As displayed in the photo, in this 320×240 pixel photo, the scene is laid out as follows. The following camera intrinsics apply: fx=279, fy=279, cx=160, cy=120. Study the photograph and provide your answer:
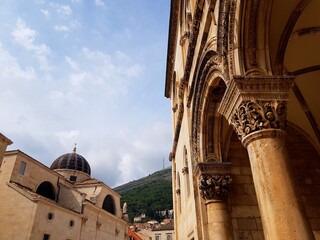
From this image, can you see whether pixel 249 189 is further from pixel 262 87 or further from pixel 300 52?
pixel 262 87

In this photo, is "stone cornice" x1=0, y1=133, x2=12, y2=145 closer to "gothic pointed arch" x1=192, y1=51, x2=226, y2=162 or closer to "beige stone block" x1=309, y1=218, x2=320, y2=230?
"gothic pointed arch" x1=192, y1=51, x2=226, y2=162

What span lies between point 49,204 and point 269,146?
2412 cm

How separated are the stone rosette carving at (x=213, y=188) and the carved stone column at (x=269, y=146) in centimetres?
275

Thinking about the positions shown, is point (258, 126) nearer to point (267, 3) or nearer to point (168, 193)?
point (267, 3)

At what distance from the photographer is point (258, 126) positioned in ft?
13.7

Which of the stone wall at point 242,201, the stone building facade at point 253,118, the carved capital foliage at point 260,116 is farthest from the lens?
the stone wall at point 242,201

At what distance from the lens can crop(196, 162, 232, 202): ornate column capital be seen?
7121 millimetres

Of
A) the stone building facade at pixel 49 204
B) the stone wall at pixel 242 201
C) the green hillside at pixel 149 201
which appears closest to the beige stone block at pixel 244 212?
the stone wall at pixel 242 201

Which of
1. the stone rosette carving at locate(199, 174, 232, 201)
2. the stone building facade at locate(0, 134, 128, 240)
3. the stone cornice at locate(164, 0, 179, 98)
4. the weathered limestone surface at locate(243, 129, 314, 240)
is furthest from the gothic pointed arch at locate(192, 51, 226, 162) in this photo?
the stone building facade at locate(0, 134, 128, 240)

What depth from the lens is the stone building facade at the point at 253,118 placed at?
3843 millimetres

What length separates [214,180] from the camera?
23.7ft

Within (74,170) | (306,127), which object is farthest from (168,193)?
(306,127)

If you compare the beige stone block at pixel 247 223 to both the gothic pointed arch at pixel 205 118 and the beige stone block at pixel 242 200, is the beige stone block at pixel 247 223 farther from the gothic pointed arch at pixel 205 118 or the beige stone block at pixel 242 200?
the gothic pointed arch at pixel 205 118

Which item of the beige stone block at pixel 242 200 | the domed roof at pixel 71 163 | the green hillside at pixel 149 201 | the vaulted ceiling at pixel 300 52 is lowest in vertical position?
the beige stone block at pixel 242 200
